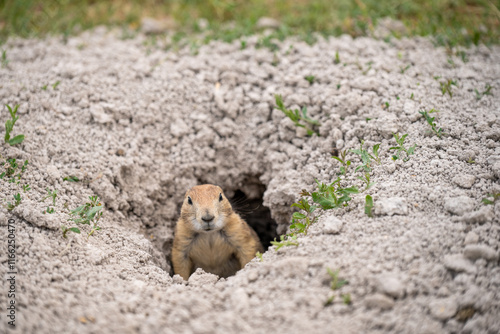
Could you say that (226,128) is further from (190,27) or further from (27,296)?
(27,296)

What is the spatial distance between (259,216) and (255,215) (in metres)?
0.06

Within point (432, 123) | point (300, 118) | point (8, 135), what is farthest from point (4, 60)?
point (432, 123)

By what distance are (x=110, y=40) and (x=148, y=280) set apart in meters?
3.54

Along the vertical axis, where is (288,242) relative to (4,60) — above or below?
below

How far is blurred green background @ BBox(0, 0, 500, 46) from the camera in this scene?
5443mm

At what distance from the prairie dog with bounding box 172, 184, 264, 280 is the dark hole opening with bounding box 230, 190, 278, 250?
679 mm

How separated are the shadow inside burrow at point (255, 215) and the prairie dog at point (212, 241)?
30 centimetres

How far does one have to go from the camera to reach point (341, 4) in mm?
6203

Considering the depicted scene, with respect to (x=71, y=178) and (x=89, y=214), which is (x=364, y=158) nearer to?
(x=89, y=214)

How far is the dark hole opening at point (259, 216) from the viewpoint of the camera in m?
5.32

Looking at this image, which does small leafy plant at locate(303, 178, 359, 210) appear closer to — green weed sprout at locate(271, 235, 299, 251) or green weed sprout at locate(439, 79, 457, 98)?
green weed sprout at locate(271, 235, 299, 251)

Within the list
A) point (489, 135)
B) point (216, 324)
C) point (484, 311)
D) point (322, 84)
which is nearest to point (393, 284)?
point (484, 311)

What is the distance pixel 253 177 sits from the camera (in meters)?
4.93

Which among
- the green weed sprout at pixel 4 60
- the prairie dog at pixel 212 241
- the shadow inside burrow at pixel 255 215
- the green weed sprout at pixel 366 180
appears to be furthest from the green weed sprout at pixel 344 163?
the green weed sprout at pixel 4 60
